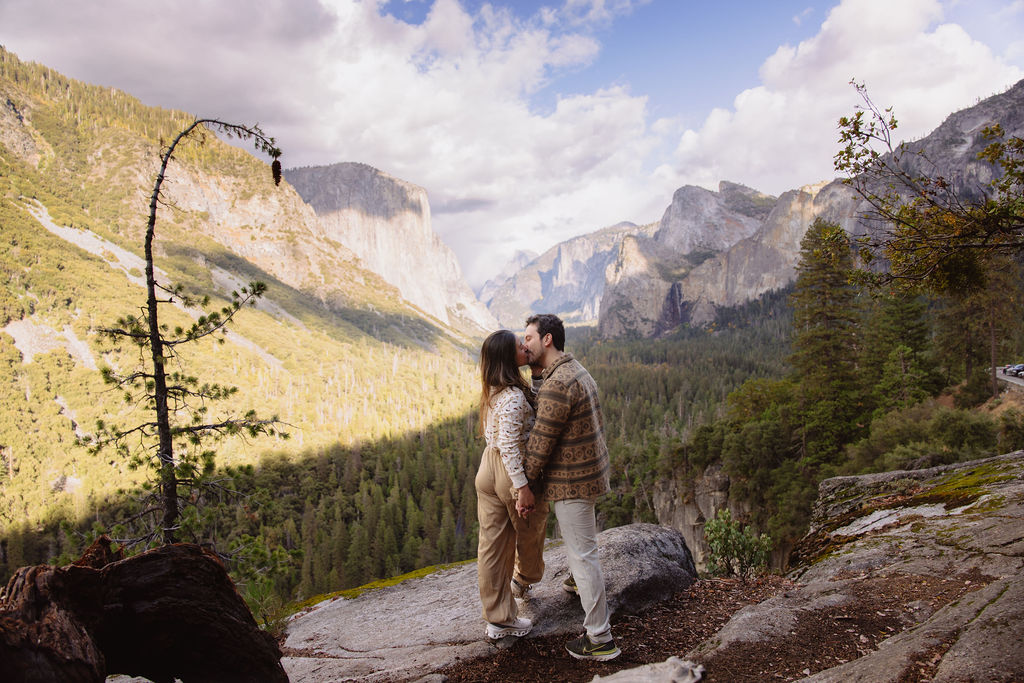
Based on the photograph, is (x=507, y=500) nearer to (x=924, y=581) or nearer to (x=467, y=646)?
(x=467, y=646)

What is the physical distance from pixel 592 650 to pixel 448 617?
3008 millimetres

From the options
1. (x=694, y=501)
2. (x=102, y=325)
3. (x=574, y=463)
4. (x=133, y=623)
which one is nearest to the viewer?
(x=133, y=623)

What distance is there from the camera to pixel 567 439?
4770 millimetres

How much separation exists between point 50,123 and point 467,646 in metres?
254

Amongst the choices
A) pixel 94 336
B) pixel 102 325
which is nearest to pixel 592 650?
pixel 94 336

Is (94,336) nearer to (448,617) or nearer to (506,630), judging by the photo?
(448,617)

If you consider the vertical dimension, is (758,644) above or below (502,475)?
below

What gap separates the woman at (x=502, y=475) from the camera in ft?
15.4

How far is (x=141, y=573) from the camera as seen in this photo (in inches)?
137

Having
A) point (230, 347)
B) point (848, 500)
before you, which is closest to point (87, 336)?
point (230, 347)

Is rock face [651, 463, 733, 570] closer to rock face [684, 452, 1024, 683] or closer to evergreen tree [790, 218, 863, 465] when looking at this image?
evergreen tree [790, 218, 863, 465]

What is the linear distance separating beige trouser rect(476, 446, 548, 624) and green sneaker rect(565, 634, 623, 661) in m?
0.76

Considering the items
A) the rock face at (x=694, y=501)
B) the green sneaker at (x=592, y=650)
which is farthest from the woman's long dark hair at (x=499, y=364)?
the rock face at (x=694, y=501)

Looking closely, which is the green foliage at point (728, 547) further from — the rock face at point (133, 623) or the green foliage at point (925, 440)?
the rock face at point (133, 623)
